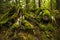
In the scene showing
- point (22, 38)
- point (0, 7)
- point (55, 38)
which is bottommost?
point (55, 38)

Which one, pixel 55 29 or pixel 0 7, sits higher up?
pixel 0 7

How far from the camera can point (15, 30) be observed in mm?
6211

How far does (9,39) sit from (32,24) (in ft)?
5.30

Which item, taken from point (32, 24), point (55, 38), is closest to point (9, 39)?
point (32, 24)

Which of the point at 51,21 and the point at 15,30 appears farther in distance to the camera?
the point at 51,21

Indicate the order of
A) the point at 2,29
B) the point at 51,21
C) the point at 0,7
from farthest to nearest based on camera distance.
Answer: the point at 0,7, the point at 51,21, the point at 2,29

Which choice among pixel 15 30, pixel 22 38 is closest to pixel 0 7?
pixel 15 30

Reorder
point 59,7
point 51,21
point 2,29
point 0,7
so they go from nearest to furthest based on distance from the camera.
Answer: point 2,29 < point 51,21 < point 59,7 < point 0,7

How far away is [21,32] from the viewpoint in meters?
6.09

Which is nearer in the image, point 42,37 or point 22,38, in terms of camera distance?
point 22,38

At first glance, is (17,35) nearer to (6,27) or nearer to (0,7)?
(6,27)

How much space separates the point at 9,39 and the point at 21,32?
66 centimetres

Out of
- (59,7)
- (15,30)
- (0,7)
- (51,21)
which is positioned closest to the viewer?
(15,30)

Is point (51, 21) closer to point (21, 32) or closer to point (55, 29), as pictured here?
point (55, 29)
